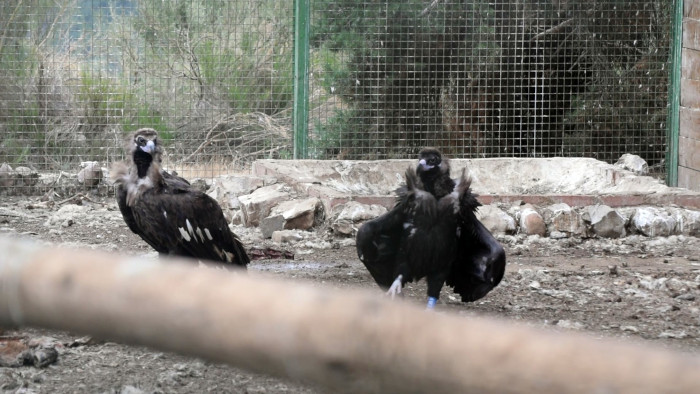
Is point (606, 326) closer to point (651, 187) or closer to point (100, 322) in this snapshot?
point (651, 187)

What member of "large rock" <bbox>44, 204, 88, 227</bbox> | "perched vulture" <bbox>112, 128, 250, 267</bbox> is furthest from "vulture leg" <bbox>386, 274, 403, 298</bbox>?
"large rock" <bbox>44, 204, 88, 227</bbox>

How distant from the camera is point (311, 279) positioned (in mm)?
6082

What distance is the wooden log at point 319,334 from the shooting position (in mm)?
1291

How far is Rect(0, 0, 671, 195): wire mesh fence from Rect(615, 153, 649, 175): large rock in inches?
17.8

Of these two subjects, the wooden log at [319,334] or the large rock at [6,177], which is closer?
the wooden log at [319,334]

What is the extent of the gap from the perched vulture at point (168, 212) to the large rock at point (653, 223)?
354 centimetres

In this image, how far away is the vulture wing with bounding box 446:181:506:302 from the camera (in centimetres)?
527

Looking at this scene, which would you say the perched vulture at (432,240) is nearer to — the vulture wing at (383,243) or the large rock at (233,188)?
the vulture wing at (383,243)

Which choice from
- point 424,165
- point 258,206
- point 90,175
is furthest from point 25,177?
point 424,165

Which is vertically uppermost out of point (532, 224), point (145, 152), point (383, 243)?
point (145, 152)

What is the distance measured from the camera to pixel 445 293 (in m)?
6.14

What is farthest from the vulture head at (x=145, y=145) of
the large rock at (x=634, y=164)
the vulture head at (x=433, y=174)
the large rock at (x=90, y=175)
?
the large rock at (x=634, y=164)

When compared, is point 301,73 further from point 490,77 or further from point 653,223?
point 653,223

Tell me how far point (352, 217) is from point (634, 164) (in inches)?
142
